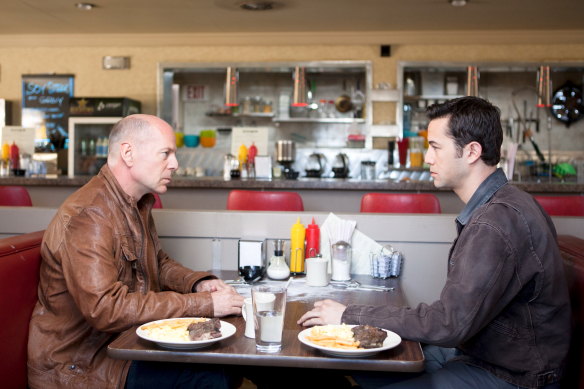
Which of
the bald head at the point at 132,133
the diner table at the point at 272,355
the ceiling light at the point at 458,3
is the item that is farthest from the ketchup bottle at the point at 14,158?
the diner table at the point at 272,355

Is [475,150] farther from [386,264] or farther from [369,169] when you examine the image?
[369,169]

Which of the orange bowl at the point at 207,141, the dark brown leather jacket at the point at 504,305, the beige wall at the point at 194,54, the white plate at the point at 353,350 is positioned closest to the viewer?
the white plate at the point at 353,350

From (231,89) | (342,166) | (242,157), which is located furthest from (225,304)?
(342,166)

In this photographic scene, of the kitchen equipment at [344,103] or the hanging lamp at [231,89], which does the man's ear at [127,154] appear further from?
the kitchen equipment at [344,103]

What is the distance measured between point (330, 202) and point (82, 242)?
4.05m

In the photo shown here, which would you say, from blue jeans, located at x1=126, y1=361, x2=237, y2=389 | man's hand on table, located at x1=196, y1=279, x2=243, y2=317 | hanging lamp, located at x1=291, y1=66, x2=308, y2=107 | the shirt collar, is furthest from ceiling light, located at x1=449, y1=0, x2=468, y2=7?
blue jeans, located at x1=126, y1=361, x2=237, y2=389

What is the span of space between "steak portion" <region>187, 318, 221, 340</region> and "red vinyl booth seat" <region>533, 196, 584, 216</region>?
8.56 feet

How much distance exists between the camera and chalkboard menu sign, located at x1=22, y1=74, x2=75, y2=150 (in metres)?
9.29

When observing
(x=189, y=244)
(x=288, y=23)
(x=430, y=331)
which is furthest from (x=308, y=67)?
(x=430, y=331)

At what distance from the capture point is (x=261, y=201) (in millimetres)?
3947

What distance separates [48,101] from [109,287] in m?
8.06

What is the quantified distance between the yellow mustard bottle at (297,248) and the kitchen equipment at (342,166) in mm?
5105

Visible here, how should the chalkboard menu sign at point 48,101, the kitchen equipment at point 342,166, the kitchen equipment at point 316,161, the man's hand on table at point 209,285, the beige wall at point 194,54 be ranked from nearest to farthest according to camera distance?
1. the man's hand on table at point 209,285
2. the kitchen equipment at point 342,166
3. the beige wall at point 194,54
4. the kitchen equipment at point 316,161
5. the chalkboard menu sign at point 48,101

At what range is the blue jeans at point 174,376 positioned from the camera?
81.8 inches
